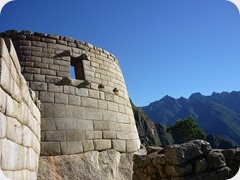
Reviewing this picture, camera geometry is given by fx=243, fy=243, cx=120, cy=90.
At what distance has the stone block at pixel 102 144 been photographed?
6.82m

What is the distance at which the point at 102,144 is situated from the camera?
6973 millimetres

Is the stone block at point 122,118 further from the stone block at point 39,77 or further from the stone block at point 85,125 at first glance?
the stone block at point 39,77

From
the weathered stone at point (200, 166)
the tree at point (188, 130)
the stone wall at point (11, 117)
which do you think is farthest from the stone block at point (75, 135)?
the tree at point (188, 130)

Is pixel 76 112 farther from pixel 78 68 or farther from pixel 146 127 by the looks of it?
pixel 146 127

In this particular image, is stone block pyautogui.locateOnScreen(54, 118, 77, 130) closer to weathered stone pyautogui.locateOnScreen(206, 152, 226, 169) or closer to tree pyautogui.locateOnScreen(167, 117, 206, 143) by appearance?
weathered stone pyautogui.locateOnScreen(206, 152, 226, 169)

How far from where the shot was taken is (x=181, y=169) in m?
3.51

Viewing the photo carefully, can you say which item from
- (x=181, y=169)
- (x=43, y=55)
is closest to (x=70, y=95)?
(x=43, y=55)

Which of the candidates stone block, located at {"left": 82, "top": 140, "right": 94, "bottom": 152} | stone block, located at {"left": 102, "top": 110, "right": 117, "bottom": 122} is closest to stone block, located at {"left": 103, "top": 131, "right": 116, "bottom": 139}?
stone block, located at {"left": 102, "top": 110, "right": 117, "bottom": 122}

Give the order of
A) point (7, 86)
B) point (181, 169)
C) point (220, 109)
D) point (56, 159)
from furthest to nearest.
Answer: point (220, 109), point (56, 159), point (181, 169), point (7, 86)

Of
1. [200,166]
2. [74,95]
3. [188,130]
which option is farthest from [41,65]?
[188,130]

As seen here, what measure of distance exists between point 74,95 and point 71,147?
60.2 inches

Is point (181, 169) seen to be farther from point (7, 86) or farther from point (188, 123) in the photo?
point (188, 123)

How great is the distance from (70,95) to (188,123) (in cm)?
3256

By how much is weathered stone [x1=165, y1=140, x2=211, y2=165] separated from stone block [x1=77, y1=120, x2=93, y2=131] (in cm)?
349
